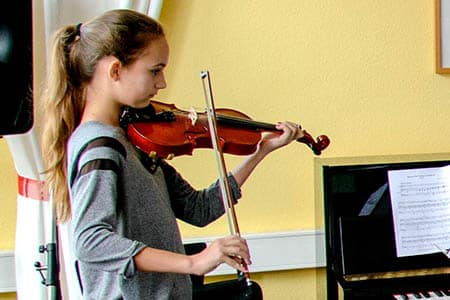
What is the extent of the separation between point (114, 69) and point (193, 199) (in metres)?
0.36

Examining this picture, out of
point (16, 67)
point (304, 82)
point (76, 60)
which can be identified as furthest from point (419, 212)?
point (16, 67)

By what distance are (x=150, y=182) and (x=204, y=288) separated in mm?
368

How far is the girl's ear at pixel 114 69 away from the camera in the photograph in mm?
1080

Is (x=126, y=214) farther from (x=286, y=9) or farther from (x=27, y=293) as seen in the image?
(x=286, y=9)

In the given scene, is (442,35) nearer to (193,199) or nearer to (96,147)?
(193,199)

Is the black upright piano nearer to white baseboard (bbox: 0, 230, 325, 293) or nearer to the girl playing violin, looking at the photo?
white baseboard (bbox: 0, 230, 325, 293)

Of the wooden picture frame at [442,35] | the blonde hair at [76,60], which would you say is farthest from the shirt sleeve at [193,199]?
the wooden picture frame at [442,35]

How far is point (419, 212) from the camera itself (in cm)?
151

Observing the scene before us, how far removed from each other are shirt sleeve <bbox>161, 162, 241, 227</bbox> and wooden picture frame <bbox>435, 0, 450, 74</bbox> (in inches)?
36.3

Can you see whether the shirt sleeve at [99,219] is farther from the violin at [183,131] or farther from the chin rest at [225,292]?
the chin rest at [225,292]

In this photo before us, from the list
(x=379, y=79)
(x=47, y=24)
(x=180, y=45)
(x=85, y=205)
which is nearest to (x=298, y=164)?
(x=379, y=79)

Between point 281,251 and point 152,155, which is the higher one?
point 152,155

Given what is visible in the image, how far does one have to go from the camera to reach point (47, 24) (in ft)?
5.15

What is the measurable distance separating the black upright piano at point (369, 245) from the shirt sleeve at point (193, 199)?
0.29 m
